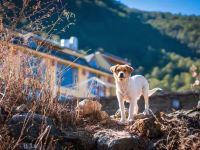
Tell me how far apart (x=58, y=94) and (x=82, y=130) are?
0.86m

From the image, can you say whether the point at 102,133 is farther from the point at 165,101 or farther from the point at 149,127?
the point at 165,101

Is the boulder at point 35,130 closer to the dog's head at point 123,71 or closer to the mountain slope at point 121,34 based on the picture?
the dog's head at point 123,71

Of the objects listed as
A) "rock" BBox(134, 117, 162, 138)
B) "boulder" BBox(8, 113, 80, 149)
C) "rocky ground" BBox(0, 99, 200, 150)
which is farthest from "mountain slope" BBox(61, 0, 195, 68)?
"boulder" BBox(8, 113, 80, 149)

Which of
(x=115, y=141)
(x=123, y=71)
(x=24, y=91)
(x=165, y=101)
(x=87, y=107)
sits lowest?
(x=115, y=141)

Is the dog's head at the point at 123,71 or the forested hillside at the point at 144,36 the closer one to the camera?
the dog's head at the point at 123,71

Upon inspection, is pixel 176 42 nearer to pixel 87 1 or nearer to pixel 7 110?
pixel 87 1

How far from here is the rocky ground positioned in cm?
581

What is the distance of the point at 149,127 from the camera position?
21.0 feet

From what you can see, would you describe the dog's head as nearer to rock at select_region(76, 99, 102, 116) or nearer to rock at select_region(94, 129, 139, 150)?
rock at select_region(76, 99, 102, 116)

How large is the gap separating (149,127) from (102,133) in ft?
2.17

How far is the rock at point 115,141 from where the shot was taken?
19.2 ft

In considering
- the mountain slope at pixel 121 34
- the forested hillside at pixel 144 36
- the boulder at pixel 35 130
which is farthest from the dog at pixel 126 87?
→ the mountain slope at pixel 121 34

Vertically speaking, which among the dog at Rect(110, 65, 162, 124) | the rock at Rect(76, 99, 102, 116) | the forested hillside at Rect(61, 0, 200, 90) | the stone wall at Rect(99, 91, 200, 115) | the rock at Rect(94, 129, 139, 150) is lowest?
the rock at Rect(94, 129, 139, 150)

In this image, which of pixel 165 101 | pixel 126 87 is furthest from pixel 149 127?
pixel 165 101
